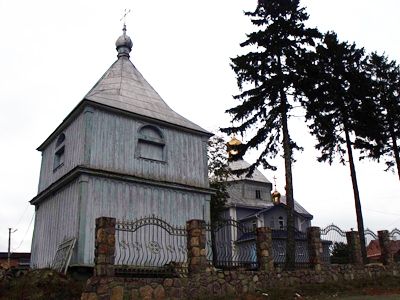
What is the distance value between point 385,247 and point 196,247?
31.2 ft

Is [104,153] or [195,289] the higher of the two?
[104,153]

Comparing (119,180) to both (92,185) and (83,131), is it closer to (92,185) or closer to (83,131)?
(92,185)

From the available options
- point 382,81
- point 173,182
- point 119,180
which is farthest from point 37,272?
point 382,81

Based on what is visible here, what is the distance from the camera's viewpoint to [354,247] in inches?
647

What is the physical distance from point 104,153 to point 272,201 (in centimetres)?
2462

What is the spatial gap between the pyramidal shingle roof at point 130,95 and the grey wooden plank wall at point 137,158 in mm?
498

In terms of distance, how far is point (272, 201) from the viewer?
38.6 metres

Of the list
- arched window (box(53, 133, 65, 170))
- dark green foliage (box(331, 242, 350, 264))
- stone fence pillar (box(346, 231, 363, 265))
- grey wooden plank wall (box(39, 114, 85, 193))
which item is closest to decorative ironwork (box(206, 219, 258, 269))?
dark green foliage (box(331, 242, 350, 264))

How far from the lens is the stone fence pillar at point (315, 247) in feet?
48.9

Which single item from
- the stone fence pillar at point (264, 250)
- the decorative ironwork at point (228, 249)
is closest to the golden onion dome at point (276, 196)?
the decorative ironwork at point (228, 249)

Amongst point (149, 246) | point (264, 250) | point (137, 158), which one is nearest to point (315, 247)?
point (264, 250)

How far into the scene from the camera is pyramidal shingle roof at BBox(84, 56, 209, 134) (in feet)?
58.7

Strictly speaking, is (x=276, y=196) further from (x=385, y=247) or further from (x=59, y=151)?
(x=59, y=151)

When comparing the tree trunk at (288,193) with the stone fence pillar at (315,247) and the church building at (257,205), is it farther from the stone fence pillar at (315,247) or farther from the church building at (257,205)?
the church building at (257,205)
